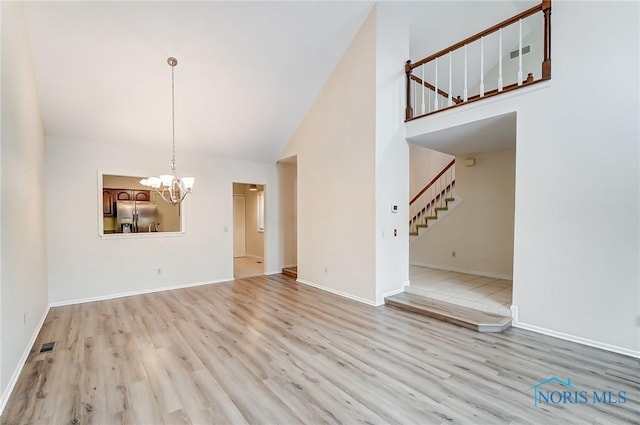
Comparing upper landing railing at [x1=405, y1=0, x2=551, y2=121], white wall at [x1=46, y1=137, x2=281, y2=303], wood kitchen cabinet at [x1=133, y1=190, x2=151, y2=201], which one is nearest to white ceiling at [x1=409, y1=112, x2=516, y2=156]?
upper landing railing at [x1=405, y1=0, x2=551, y2=121]

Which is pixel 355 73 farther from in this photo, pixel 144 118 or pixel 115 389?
pixel 115 389

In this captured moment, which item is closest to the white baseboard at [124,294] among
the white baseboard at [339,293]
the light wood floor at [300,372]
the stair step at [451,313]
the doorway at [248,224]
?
the light wood floor at [300,372]

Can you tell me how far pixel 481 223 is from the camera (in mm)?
5836

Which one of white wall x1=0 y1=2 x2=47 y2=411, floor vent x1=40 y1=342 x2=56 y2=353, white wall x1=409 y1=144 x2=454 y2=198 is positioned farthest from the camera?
white wall x1=409 y1=144 x2=454 y2=198

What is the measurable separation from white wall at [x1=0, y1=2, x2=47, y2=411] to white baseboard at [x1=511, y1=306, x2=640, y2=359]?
16.3 feet

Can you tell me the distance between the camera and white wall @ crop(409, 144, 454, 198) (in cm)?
765

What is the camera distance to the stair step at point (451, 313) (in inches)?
134

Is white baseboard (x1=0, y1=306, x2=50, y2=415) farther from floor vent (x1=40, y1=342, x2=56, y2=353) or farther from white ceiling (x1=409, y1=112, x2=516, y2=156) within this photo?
white ceiling (x1=409, y1=112, x2=516, y2=156)

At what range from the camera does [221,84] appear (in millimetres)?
4496

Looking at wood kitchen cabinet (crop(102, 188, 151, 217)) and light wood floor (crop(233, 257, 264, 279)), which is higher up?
wood kitchen cabinet (crop(102, 188, 151, 217))

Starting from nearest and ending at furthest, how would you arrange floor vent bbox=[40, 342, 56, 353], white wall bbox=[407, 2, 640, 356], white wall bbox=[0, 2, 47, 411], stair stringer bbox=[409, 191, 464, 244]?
white wall bbox=[0, 2, 47, 411] → white wall bbox=[407, 2, 640, 356] → floor vent bbox=[40, 342, 56, 353] → stair stringer bbox=[409, 191, 464, 244]

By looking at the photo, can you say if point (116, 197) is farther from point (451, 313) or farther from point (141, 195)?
point (451, 313)

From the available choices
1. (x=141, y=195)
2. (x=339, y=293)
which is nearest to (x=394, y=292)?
(x=339, y=293)

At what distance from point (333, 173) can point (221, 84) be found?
2.31 metres
